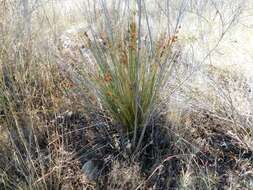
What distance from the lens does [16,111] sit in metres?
1.84

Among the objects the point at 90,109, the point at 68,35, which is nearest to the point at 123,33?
the point at 90,109

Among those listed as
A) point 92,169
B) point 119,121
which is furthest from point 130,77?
point 92,169

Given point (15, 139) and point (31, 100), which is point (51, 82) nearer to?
point (31, 100)

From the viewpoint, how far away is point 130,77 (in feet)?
5.18

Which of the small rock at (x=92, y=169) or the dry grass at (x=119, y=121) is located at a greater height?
the dry grass at (x=119, y=121)

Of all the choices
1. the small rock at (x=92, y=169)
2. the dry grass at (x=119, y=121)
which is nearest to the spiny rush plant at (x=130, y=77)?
the dry grass at (x=119, y=121)

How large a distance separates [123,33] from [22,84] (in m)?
0.57

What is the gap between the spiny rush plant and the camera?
1562 mm

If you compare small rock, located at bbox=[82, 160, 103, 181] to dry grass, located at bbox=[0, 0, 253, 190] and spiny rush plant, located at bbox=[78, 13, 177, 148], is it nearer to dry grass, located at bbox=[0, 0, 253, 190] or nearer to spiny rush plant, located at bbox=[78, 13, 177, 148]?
dry grass, located at bbox=[0, 0, 253, 190]

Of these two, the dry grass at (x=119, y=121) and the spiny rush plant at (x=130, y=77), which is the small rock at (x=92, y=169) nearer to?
the dry grass at (x=119, y=121)

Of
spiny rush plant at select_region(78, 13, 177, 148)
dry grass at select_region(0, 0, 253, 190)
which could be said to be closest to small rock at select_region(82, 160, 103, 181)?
dry grass at select_region(0, 0, 253, 190)

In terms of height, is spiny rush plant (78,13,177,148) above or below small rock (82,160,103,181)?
above

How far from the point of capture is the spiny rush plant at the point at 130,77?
1.56 m

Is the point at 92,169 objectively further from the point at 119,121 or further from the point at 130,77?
the point at 130,77
